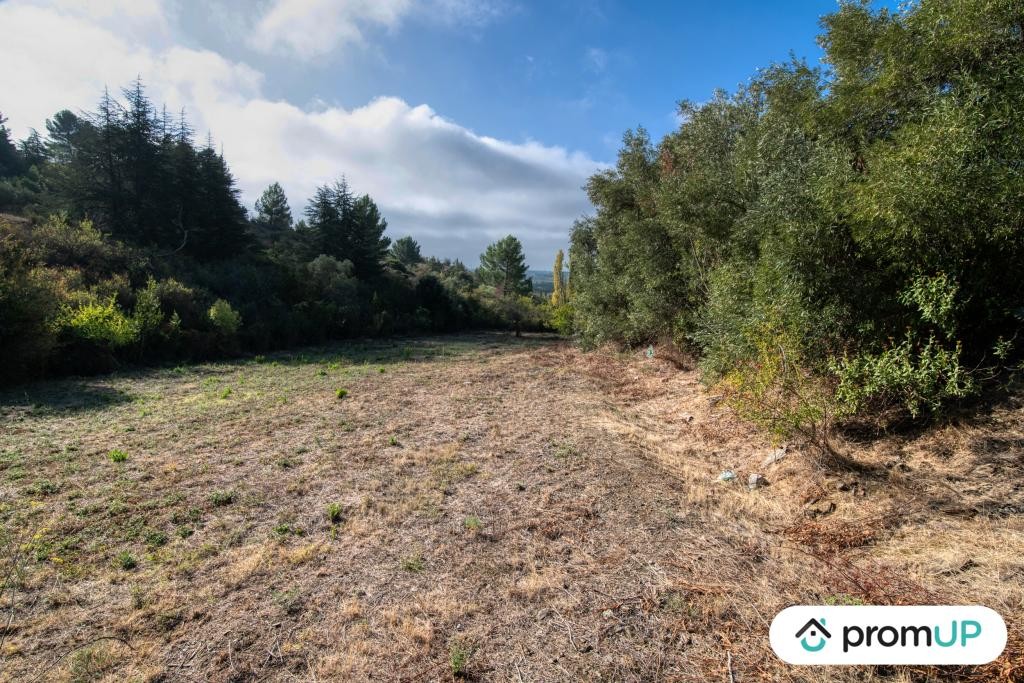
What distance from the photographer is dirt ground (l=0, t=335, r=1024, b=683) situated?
9.77ft

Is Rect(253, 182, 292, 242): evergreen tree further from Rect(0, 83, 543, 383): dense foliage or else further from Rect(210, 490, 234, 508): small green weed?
Rect(210, 490, 234, 508): small green weed

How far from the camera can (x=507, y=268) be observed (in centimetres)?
5547

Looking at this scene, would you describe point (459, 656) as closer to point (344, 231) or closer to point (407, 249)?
point (344, 231)

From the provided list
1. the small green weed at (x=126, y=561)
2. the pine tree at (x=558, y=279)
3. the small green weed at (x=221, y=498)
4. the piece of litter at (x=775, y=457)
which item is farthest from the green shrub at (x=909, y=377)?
the pine tree at (x=558, y=279)

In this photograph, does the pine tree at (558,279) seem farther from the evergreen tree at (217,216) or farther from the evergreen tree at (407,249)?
the evergreen tree at (217,216)

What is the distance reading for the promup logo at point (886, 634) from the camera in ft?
8.82

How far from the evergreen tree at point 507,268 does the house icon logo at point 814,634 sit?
167 ft

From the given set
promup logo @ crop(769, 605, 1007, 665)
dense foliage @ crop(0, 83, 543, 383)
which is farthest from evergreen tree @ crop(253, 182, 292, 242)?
promup logo @ crop(769, 605, 1007, 665)

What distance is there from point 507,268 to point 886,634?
53.9 metres

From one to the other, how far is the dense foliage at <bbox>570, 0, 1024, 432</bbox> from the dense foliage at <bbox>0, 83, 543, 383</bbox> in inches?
668

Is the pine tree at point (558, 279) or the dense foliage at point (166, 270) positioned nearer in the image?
the dense foliage at point (166, 270)

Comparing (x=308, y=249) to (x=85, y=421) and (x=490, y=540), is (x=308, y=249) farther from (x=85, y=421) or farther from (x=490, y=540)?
(x=490, y=540)

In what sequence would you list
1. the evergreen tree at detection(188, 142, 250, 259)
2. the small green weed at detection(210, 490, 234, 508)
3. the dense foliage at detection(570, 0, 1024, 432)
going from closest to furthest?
the dense foliage at detection(570, 0, 1024, 432) < the small green weed at detection(210, 490, 234, 508) < the evergreen tree at detection(188, 142, 250, 259)

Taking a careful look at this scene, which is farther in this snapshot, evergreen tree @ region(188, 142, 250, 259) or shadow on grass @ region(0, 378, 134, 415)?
evergreen tree @ region(188, 142, 250, 259)
